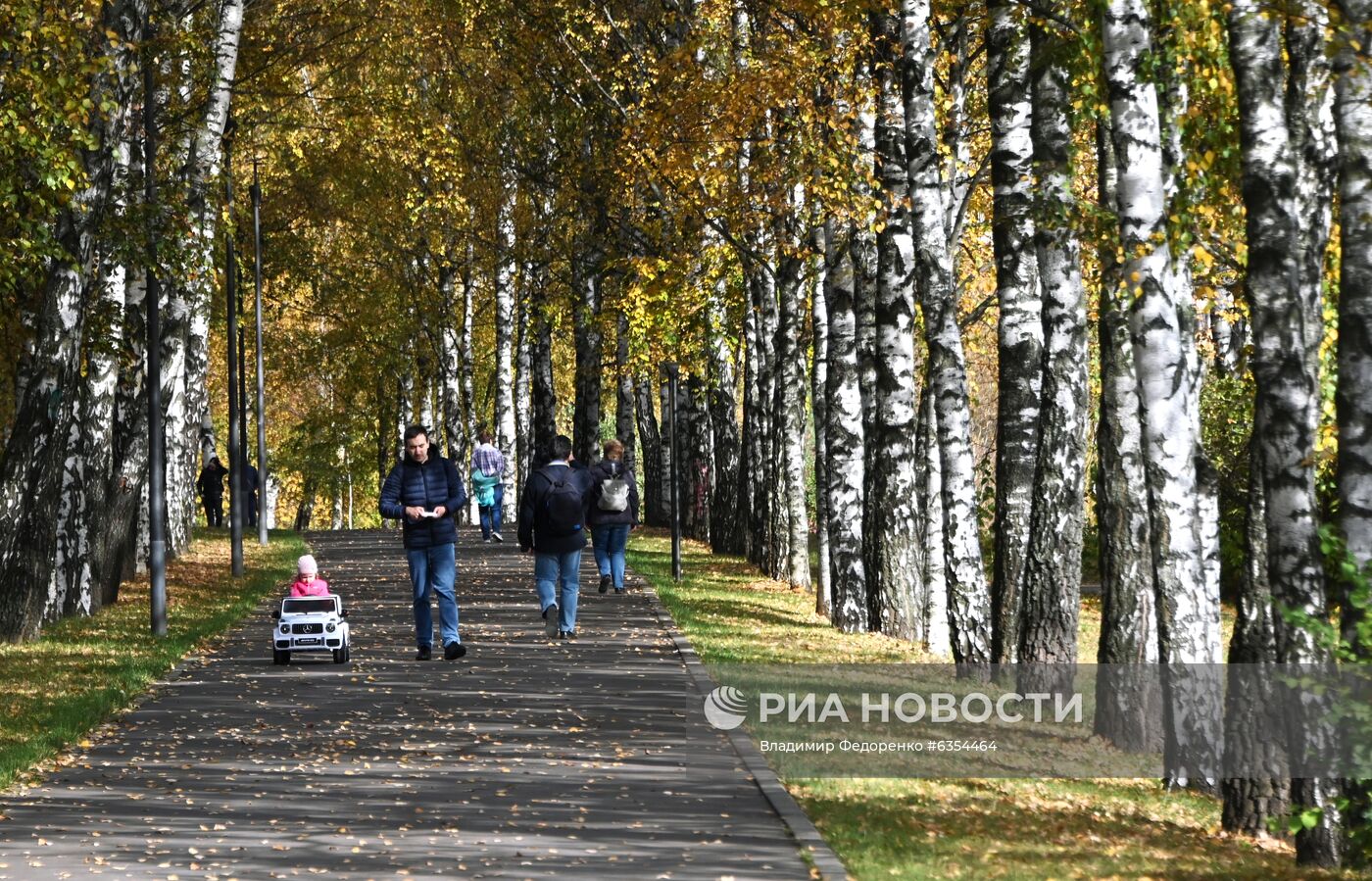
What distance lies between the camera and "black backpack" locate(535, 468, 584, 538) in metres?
20.7

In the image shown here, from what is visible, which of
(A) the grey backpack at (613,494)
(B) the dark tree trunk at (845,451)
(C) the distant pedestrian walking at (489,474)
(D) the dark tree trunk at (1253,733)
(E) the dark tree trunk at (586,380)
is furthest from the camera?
(E) the dark tree trunk at (586,380)

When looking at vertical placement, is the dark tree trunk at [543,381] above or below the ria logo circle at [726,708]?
above

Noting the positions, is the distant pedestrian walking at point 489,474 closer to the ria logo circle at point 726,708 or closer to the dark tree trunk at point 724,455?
the dark tree trunk at point 724,455

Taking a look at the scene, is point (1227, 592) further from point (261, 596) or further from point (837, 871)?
point (837, 871)

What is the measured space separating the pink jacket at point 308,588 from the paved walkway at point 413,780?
0.69 meters

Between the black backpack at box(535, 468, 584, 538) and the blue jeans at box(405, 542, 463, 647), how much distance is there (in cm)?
212

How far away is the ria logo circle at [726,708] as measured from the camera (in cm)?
1447

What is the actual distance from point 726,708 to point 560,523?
5.93 m

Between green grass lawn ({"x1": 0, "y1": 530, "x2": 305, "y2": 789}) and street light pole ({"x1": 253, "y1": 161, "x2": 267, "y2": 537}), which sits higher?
street light pole ({"x1": 253, "y1": 161, "x2": 267, "y2": 537})

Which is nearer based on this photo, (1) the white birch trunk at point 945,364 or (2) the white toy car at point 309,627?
(1) the white birch trunk at point 945,364

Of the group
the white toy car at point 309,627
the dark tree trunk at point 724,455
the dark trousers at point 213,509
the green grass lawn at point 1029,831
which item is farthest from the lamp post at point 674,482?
the dark trousers at point 213,509

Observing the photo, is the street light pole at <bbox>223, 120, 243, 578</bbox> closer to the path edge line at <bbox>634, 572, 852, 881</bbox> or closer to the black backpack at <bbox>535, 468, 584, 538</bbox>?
the black backpack at <bbox>535, 468, 584, 538</bbox>

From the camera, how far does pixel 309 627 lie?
18.4m

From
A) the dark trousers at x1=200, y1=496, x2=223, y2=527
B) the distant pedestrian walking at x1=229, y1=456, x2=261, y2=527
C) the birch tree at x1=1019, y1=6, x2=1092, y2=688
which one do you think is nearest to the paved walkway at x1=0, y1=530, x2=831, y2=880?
the birch tree at x1=1019, y1=6, x2=1092, y2=688
